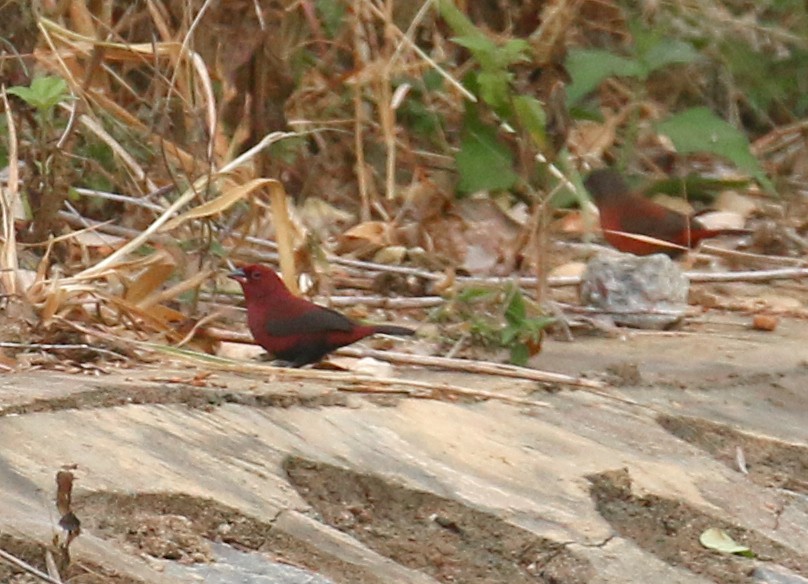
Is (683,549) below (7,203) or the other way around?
below

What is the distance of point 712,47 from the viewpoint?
564cm

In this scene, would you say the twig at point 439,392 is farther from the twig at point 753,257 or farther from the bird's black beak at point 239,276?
the twig at point 753,257

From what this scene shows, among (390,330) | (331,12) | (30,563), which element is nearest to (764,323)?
(390,330)

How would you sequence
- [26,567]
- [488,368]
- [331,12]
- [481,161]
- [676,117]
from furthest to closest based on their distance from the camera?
[676,117], [331,12], [481,161], [488,368], [26,567]

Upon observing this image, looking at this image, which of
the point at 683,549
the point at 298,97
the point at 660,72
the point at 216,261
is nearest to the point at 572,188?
the point at 298,97

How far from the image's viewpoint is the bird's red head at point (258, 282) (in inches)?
114

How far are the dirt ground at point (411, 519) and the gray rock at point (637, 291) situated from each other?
0.66 meters

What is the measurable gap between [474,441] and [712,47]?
3.51 m

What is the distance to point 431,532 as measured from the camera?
2160mm

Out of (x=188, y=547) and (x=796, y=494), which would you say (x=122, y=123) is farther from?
(x=188, y=547)

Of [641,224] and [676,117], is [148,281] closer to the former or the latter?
[641,224]

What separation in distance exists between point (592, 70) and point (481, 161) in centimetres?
69

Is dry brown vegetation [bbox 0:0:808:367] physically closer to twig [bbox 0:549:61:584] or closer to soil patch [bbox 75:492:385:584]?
soil patch [bbox 75:492:385:584]

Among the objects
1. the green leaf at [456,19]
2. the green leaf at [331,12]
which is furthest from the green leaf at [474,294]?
the green leaf at [331,12]
